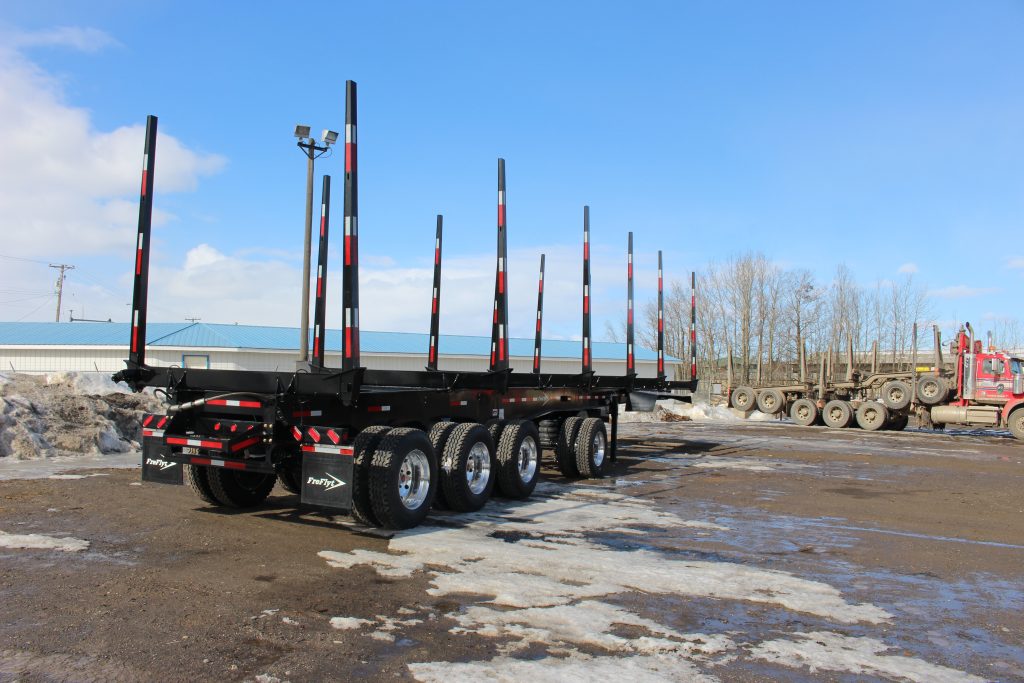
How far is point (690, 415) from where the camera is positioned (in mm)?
33219

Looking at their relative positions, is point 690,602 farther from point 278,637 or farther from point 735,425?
point 735,425

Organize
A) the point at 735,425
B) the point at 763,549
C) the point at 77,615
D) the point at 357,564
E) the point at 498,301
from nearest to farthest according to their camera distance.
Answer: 1. the point at 77,615
2. the point at 357,564
3. the point at 763,549
4. the point at 498,301
5. the point at 735,425

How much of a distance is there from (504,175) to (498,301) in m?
1.89

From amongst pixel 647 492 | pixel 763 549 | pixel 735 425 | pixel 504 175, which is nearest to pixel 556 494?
pixel 647 492

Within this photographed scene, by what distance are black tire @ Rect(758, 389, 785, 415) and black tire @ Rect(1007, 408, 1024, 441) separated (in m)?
8.23

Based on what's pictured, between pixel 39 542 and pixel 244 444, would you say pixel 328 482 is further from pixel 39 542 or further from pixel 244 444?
pixel 39 542

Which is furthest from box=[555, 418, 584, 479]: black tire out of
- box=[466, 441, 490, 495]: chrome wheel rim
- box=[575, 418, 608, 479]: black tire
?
box=[466, 441, 490, 495]: chrome wheel rim

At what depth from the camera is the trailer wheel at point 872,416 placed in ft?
89.1

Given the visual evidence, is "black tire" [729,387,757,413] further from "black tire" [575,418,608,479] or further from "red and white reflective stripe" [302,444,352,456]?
"red and white reflective stripe" [302,444,352,456]

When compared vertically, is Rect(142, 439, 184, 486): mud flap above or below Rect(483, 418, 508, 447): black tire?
below

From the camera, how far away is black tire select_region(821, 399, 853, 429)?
92.7 ft

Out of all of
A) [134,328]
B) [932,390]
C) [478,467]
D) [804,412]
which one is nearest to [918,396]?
[932,390]

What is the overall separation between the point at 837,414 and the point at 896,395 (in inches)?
87.3

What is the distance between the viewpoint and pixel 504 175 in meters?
11.1
